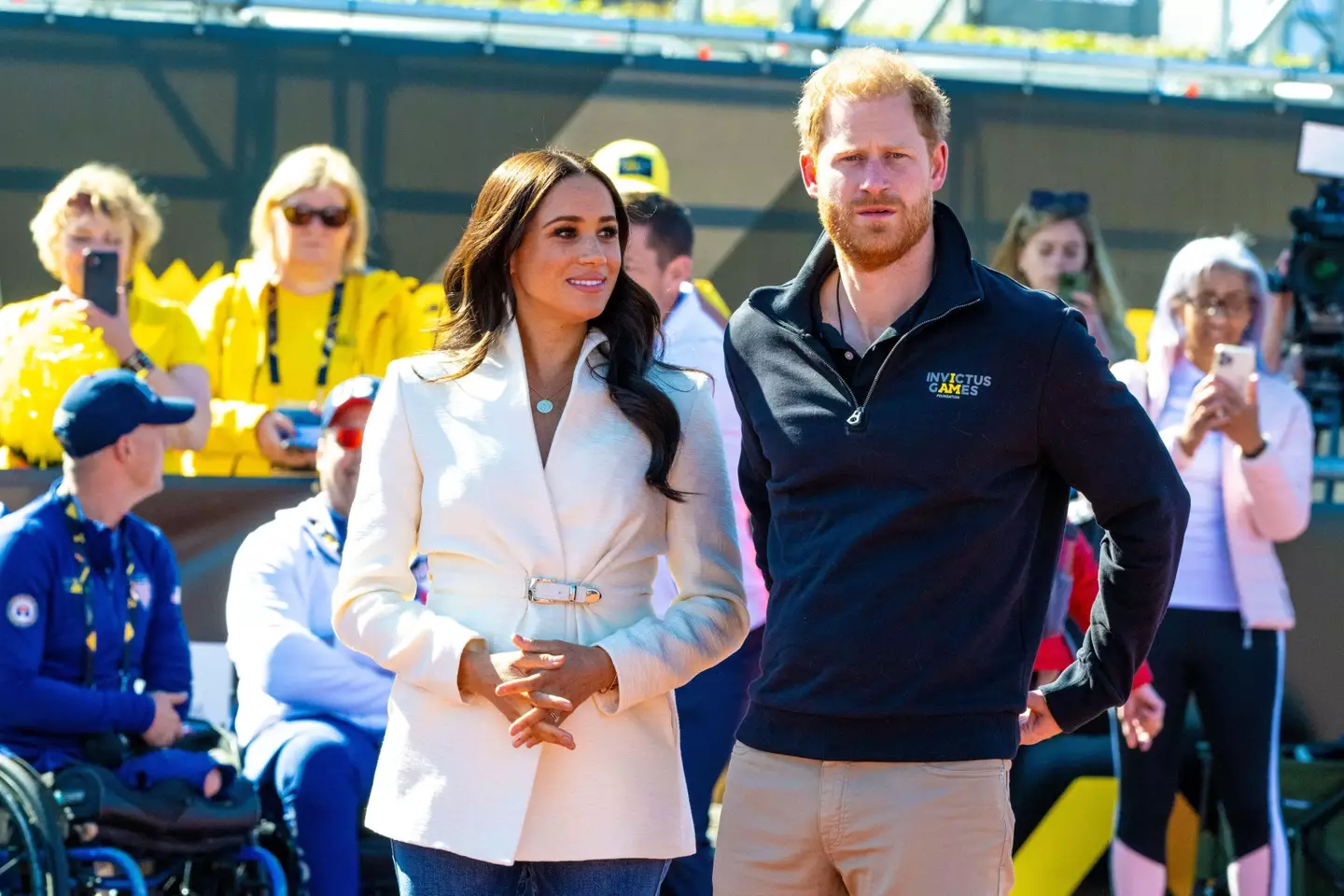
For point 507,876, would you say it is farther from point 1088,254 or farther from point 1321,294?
point 1321,294

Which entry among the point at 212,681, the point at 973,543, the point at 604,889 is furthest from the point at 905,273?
the point at 212,681

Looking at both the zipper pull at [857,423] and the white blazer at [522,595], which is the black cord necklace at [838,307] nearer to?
the zipper pull at [857,423]

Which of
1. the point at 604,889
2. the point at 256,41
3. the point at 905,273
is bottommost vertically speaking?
the point at 604,889

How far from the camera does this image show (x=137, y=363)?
527 centimetres

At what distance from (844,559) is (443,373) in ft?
2.36

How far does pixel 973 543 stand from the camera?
8.02 ft

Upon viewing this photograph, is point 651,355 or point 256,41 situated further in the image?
point 256,41

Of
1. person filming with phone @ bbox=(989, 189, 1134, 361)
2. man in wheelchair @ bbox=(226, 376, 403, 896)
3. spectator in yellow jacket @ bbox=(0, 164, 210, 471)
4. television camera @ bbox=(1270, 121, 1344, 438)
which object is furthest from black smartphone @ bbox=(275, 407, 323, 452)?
television camera @ bbox=(1270, 121, 1344, 438)

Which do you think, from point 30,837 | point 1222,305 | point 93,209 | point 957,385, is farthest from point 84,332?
point 957,385

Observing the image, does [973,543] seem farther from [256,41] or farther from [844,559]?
[256,41]

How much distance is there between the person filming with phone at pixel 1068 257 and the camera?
5.47 meters

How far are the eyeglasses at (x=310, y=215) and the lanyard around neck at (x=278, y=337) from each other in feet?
0.77

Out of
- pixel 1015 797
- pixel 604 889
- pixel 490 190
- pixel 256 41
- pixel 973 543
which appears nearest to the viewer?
pixel 973 543

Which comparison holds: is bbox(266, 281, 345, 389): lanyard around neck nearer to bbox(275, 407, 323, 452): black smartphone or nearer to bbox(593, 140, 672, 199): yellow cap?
bbox(275, 407, 323, 452): black smartphone
